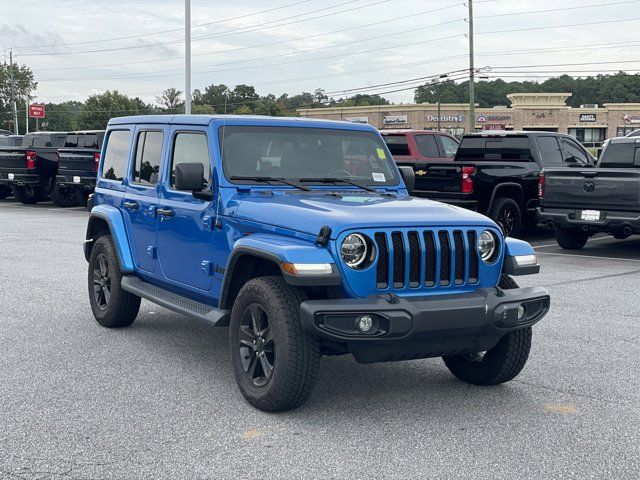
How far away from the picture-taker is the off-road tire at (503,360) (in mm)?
5777

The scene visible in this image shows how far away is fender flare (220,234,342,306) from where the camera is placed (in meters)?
5.00

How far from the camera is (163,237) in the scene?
269 inches

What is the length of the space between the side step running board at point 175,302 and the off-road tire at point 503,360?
174 centimetres

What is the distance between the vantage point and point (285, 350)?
16.7ft

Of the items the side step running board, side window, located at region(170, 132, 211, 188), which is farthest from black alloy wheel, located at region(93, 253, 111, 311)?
side window, located at region(170, 132, 211, 188)

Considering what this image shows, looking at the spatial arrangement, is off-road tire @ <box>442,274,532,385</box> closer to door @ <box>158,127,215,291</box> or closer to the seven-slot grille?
the seven-slot grille

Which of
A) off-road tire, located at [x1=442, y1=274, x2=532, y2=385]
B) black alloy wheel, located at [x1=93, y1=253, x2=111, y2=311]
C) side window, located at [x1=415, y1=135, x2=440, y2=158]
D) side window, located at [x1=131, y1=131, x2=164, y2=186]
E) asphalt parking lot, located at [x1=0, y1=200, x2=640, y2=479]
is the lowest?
asphalt parking lot, located at [x1=0, y1=200, x2=640, y2=479]

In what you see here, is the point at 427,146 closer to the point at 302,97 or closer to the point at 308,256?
the point at 308,256

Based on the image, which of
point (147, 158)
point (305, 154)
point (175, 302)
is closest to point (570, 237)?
point (305, 154)

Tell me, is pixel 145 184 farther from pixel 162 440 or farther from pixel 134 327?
pixel 162 440

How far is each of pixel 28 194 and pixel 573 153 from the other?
16.1 metres

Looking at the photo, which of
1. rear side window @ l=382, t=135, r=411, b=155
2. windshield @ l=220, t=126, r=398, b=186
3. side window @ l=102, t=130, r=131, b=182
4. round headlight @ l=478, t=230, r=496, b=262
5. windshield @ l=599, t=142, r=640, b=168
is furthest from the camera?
rear side window @ l=382, t=135, r=411, b=155

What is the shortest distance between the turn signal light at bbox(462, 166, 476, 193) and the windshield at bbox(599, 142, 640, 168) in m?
2.26

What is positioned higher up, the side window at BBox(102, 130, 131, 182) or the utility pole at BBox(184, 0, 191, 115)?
the utility pole at BBox(184, 0, 191, 115)
